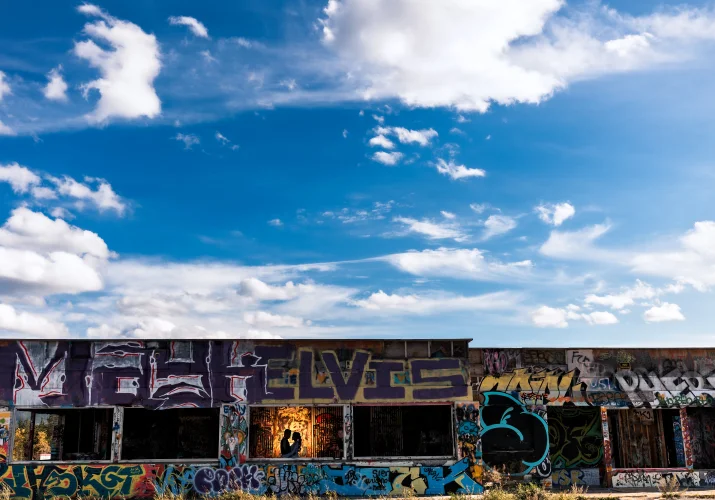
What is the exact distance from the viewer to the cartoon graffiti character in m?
20.2

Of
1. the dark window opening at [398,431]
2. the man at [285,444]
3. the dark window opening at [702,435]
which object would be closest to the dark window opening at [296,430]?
the man at [285,444]

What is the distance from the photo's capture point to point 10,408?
18000 millimetres

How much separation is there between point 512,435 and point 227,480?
905cm

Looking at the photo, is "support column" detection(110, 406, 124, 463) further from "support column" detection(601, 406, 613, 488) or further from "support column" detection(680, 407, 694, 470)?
"support column" detection(680, 407, 694, 470)

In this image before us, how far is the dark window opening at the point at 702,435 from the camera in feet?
73.9

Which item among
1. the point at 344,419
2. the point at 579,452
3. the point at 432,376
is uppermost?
the point at 432,376

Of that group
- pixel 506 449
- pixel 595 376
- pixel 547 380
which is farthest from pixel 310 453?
pixel 595 376

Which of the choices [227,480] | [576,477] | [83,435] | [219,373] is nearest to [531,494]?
[576,477]

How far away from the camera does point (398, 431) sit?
944 inches

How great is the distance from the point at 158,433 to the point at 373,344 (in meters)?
11.4

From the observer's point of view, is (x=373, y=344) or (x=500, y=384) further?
(x=500, y=384)

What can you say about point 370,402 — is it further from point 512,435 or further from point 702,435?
point 702,435

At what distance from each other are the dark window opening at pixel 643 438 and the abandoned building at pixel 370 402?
4cm

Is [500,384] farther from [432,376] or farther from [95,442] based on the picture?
[95,442]
